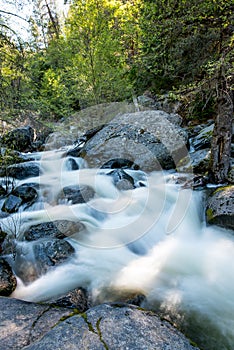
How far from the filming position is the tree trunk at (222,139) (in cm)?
451

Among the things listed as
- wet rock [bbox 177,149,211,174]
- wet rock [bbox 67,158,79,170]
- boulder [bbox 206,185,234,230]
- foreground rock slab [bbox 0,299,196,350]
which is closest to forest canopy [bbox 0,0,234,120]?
wet rock [bbox 177,149,211,174]

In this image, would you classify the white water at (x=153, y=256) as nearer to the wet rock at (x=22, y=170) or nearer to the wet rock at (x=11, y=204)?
the wet rock at (x=11, y=204)

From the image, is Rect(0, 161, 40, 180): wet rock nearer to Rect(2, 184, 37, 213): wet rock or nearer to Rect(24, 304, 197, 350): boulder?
Rect(2, 184, 37, 213): wet rock

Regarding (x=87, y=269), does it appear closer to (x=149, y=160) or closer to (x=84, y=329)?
(x=84, y=329)

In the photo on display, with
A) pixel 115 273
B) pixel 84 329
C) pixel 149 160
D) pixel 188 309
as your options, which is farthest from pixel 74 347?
pixel 149 160

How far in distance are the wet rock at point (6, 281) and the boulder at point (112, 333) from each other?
4.90 ft

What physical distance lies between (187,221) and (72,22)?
9.78 meters

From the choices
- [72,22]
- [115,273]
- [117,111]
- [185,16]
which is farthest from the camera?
[117,111]

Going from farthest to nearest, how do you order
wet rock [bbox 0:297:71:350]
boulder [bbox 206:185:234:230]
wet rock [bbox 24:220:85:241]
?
wet rock [bbox 24:220:85:241]
boulder [bbox 206:185:234:230]
wet rock [bbox 0:297:71:350]

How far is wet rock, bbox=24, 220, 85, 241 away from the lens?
4.08m

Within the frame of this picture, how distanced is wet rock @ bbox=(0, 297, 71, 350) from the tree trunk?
13.5ft

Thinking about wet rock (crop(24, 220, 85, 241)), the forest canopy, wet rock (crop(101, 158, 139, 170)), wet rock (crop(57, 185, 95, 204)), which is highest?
the forest canopy

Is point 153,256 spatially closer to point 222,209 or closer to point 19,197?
point 222,209

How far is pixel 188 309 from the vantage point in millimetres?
2811
